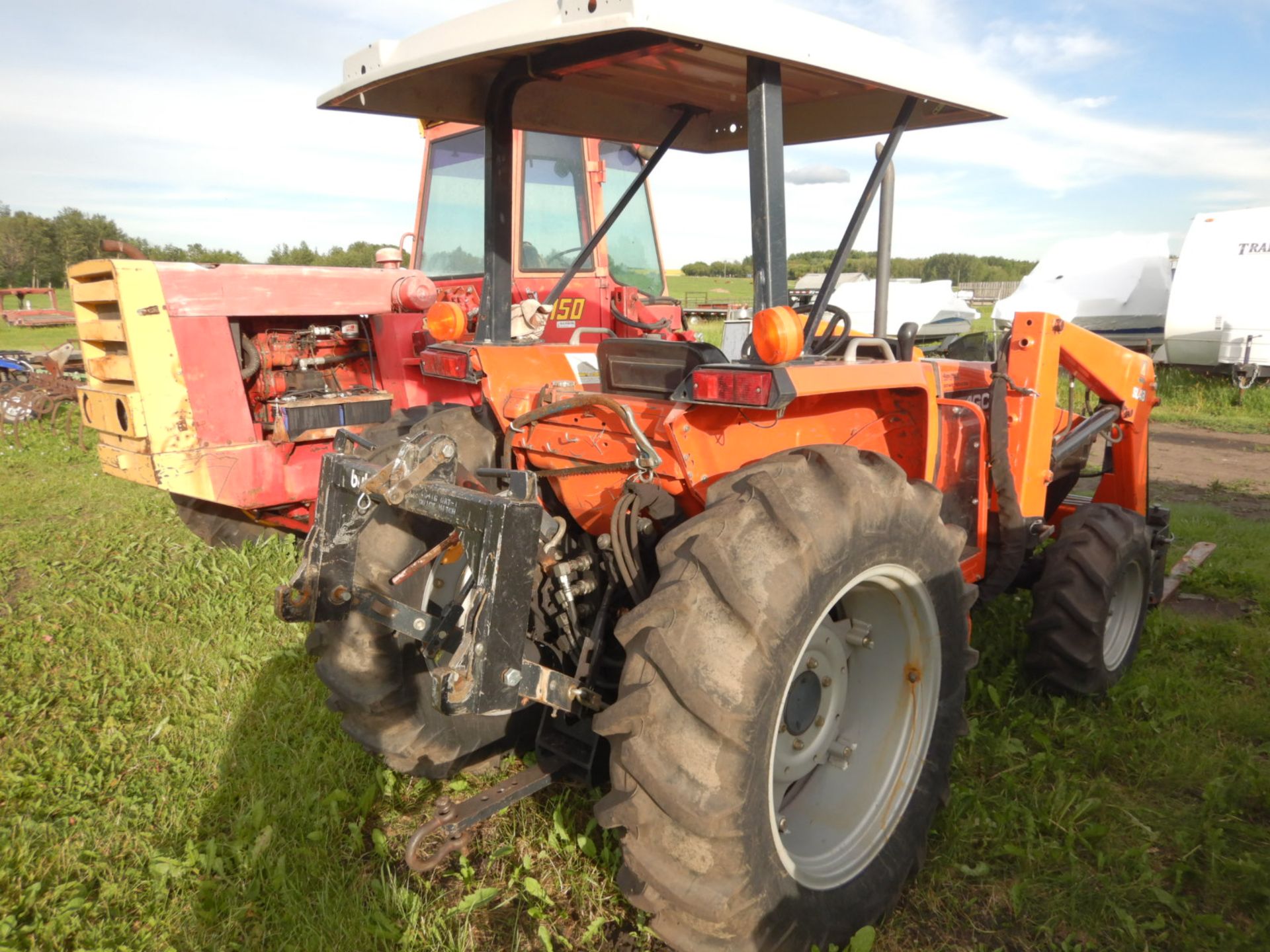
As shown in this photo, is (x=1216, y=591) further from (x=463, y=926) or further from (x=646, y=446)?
(x=463, y=926)

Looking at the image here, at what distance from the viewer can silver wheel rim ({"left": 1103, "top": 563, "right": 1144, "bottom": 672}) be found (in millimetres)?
3562

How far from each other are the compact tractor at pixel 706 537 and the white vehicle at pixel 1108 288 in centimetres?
1255

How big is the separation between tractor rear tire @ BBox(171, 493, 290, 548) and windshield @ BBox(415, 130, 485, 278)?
2162 mm

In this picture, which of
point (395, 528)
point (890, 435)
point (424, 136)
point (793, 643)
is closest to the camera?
point (793, 643)

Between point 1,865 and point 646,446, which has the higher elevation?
point 646,446

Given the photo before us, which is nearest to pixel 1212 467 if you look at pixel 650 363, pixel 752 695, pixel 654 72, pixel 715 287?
pixel 654 72

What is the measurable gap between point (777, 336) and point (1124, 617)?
2.68 metres

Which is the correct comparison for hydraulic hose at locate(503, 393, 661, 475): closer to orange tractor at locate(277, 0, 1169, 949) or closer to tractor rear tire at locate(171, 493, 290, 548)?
orange tractor at locate(277, 0, 1169, 949)

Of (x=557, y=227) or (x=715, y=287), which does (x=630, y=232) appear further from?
(x=715, y=287)

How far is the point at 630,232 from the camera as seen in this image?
5750 mm

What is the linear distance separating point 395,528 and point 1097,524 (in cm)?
278

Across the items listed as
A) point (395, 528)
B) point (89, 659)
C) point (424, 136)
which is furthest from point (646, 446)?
point (424, 136)

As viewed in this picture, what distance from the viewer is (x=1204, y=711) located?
10.7ft

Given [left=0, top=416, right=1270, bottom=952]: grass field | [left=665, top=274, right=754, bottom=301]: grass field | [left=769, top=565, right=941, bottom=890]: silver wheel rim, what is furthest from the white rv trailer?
[left=769, top=565, right=941, bottom=890]: silver wheel rim
